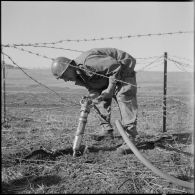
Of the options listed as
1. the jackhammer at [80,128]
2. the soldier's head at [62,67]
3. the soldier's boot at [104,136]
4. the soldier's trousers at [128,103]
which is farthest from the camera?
the soldier's boot at [104,136]

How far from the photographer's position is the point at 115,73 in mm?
4918

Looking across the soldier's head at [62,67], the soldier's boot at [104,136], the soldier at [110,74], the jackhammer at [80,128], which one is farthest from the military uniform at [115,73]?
the soldier's boot at [104,136]

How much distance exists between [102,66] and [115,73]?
20 cm

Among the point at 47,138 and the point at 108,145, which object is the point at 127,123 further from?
the point at 47,138

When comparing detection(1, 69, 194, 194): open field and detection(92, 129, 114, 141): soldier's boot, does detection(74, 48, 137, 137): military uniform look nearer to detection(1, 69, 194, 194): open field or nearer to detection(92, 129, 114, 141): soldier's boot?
detection(1, 69, 194, 194): open field

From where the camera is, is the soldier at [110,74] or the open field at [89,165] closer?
the open field at [89,165]

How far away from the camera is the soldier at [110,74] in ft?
16.1

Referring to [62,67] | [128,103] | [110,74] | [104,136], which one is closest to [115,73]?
[110,74]

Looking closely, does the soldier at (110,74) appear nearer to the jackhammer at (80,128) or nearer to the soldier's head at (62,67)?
the soldier's head at (62,67)

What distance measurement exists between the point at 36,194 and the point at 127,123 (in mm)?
2078

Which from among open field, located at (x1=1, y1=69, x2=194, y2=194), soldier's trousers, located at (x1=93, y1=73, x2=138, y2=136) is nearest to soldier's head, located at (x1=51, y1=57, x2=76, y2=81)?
soldier's trousers, located at (x1=93, y1=73, x2=138, y2=136)

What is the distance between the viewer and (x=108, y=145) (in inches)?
210

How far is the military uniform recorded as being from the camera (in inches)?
194

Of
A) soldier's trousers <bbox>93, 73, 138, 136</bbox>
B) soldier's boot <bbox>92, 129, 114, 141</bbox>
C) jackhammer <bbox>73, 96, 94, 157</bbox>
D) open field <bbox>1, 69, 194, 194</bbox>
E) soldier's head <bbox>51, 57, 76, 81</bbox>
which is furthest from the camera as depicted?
soldier's boot <bbox>92, 129, 114, 141</bbox>
